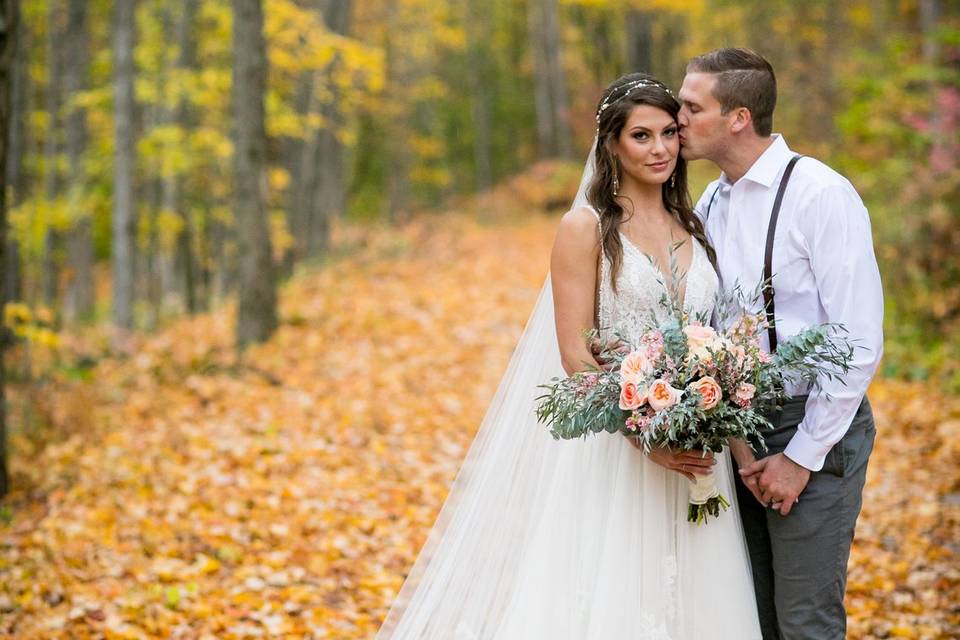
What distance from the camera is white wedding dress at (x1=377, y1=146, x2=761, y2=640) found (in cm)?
317

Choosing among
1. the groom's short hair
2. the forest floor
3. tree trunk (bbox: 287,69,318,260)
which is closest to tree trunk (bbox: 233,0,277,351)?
the forest floor

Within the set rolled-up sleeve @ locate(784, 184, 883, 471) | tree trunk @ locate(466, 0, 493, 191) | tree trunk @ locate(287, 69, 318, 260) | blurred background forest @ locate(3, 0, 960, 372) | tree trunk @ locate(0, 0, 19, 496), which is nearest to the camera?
rolled-up sleeve @ locate(784, 184, 883, 471)

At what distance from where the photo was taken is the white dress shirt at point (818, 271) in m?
2.96

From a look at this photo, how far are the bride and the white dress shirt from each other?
10.5 inches

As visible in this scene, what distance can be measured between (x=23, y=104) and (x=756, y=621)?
11305 millimetres

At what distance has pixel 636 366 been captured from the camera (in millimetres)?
2838

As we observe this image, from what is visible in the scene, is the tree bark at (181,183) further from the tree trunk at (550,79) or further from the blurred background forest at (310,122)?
the tree trunk at (550,79)

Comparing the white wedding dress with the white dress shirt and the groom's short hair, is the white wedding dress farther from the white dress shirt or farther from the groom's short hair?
the groom's short hair

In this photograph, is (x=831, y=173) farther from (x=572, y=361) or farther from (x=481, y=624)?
(x=481, y=624)

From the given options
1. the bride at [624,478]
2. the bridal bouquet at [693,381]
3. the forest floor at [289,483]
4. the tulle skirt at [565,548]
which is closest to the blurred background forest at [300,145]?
the forest floor at [289,483]

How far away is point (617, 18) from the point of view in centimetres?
3138

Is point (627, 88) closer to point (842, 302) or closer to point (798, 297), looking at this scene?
point (798, 297)

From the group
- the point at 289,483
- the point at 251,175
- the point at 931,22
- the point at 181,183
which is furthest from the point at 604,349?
the point at 931,22

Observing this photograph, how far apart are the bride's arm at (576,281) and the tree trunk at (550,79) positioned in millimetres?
22425
